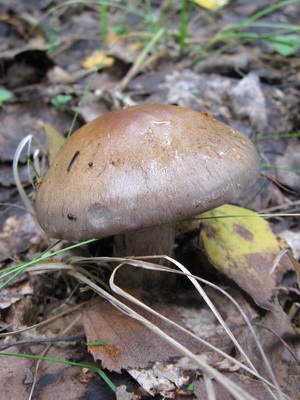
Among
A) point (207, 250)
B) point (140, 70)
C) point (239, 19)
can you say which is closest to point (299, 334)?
point (207, 250)

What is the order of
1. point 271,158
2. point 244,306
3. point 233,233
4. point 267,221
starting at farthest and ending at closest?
point 271,158, point 267,221, point 233,233, point 244,306

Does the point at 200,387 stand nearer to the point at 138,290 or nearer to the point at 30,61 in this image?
the point at 138,290

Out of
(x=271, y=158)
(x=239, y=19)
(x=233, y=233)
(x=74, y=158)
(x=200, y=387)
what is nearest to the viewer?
(x=200, y=387)

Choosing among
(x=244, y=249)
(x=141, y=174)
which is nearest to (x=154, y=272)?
(x=244, y=249)

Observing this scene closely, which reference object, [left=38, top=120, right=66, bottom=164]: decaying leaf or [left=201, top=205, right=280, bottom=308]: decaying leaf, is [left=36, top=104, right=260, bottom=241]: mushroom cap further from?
[left=38, top=120, right=66, bottom=164]: decaying leaf

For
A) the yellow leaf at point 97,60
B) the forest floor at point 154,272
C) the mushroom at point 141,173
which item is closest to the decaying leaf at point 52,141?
the forest floor at point 154,272

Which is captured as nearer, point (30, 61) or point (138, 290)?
point (138, 290)

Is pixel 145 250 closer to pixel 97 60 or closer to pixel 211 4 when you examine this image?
pixel 97 60

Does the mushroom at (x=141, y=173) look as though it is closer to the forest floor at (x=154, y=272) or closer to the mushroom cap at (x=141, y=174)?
the mushroom cap at (x=141, y=174)

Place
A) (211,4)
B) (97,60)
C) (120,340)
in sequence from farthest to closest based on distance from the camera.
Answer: (97,60)
(211,4)
(120,340)
